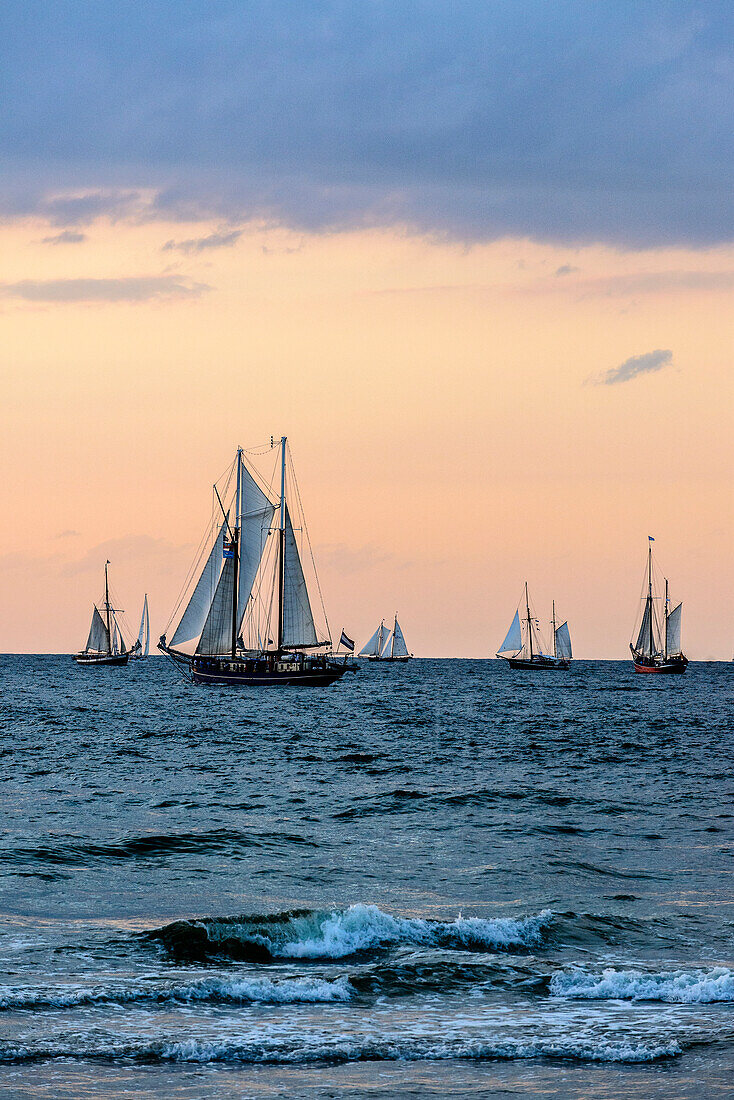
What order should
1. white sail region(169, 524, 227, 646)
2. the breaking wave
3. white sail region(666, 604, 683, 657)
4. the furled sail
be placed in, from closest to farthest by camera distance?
the breaking wave, white sail region(169, 524, 227, 646), white sail region(666, 604, 683, 657), the furled sail

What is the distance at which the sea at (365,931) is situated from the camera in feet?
37.8

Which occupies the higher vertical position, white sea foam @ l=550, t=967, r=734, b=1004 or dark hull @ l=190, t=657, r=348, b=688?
dark hull @ l=190, t=657, r=348, b=688

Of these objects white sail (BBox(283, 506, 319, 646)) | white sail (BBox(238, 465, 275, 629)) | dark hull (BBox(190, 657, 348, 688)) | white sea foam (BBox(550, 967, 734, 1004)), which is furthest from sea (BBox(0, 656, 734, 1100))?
white sail (BBox(238, 465, 275, 629))

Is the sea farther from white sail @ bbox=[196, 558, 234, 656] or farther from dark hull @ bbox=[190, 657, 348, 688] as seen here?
dark hull @ bbox=[190, 657, 348, 688]

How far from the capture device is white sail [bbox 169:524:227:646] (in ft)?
328

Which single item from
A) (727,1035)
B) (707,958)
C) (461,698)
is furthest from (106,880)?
(461,698)

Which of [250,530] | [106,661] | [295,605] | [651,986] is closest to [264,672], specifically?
[295,605]

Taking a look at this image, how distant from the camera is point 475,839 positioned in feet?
87.9

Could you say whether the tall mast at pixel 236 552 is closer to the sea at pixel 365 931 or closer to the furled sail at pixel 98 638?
the sea at pixel 365 931

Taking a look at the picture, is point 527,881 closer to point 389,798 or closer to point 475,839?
point 475,839

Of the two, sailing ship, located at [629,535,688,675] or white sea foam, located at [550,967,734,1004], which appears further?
sailing ship, located at [629,535,688,675]

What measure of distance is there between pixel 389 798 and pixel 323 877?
12.4 metres

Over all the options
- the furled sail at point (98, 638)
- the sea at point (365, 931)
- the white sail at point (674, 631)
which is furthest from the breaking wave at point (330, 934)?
the furled sail at point (98, 638)

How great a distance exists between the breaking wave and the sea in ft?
0.16
